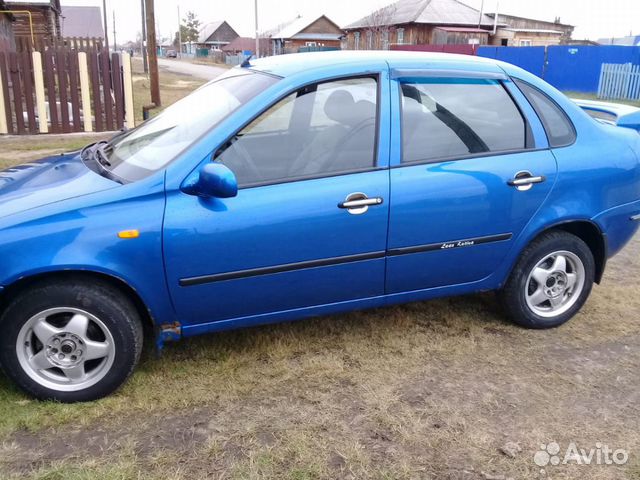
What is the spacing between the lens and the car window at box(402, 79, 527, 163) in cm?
341

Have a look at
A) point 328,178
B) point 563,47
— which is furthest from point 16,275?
Answer: point 563,47

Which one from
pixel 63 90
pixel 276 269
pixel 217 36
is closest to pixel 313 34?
pixel 217 36

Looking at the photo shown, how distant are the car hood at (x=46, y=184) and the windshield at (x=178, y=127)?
147 millimetres

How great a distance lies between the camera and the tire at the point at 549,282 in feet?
12.4

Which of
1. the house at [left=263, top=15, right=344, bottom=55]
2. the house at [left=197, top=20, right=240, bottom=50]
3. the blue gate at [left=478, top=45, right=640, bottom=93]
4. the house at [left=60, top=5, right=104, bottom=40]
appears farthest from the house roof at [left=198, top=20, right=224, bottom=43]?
the blue gate at [left=478, top=45, right=640, bottom=93]

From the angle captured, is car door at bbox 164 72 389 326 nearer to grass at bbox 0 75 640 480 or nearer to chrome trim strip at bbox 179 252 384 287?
chrome trim strip at bbox 179 252 384 287

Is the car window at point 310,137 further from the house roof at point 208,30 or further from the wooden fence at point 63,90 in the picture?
the house roof at point 208,30

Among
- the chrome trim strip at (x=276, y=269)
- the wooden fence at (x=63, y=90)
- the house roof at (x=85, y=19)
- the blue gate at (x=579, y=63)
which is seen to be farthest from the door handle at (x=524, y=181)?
the house roof at (x=85, y=19)

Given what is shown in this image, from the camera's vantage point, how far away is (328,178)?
3168mm

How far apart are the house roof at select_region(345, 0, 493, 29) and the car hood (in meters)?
45.7

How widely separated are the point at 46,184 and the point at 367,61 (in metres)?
1.91

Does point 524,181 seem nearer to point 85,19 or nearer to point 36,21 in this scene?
point 36,21

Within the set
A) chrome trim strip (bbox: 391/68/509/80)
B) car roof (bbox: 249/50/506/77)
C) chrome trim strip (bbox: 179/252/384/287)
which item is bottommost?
chrome trim strip (bbox: 179/252/384/287)

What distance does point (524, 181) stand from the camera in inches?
138
